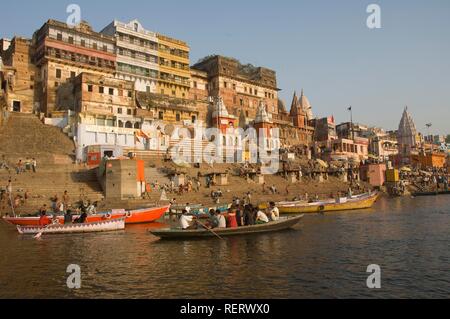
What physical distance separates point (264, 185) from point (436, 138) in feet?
437

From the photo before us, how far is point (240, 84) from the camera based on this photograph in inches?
2793

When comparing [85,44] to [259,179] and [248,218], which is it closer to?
[259,179]

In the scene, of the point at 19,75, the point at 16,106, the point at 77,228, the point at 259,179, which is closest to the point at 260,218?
the point at 77,228

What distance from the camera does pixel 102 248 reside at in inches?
658

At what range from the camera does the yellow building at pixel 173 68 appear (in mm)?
59769

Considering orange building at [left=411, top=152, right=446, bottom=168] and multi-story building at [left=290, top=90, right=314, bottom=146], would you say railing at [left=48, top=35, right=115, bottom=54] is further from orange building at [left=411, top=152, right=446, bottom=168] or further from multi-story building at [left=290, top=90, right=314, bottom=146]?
orange building at [left=411, top=152, right=446, bottom=168]

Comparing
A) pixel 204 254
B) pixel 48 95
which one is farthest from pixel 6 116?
pixel 204 254

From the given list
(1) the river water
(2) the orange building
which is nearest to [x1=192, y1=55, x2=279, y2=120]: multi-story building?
(2) the orange building

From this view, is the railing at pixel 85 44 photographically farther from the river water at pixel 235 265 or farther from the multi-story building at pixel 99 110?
the river water at pixel 235 265

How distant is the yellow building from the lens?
59.8 metres

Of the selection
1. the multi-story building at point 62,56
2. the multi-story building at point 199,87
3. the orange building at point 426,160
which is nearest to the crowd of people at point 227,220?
the multi-story building at point 62,56

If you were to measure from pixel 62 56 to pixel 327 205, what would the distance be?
124ft

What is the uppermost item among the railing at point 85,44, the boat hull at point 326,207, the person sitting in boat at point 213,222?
the railing at point 85,44

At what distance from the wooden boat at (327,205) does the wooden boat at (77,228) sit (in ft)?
47.9
